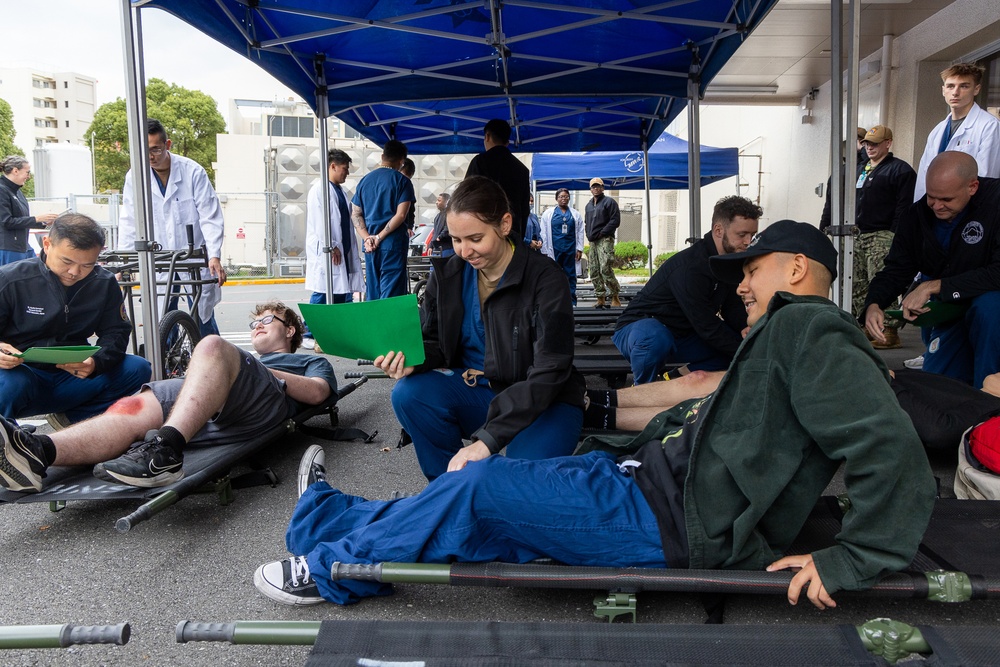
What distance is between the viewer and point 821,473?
1.91 m

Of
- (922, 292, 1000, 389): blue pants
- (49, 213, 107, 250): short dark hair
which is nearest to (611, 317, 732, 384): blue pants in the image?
(922, 292, 1000, 389): blue pants

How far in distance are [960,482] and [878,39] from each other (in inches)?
380

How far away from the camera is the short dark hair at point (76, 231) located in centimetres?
373

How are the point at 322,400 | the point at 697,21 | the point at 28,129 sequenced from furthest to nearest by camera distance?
the point at 28,129 < the point at 697,21 < the point at 322,400

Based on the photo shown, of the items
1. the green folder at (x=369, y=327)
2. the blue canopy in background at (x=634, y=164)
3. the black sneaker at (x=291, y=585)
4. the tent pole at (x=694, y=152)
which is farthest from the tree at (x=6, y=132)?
the black sneaker at (x=291, y=585)

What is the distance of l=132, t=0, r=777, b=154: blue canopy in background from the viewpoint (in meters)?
4.95

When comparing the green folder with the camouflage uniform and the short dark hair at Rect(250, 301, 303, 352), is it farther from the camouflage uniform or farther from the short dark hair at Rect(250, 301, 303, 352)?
the camouflage uniform

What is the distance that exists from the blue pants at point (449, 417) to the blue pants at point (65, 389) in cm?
182

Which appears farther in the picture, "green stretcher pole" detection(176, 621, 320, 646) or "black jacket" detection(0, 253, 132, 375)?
"black jacket" detection(0, 253, 132, 375)

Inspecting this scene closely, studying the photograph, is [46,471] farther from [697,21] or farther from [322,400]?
[697,21]

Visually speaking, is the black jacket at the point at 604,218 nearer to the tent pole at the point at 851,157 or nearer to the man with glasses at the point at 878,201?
the man with glasses at the point at 878,201

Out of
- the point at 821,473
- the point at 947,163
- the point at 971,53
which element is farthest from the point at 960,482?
the point at 971,53

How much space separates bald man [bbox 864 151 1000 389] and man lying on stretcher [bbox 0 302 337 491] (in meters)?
3.18

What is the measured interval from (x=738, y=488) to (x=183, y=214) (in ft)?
17.1
